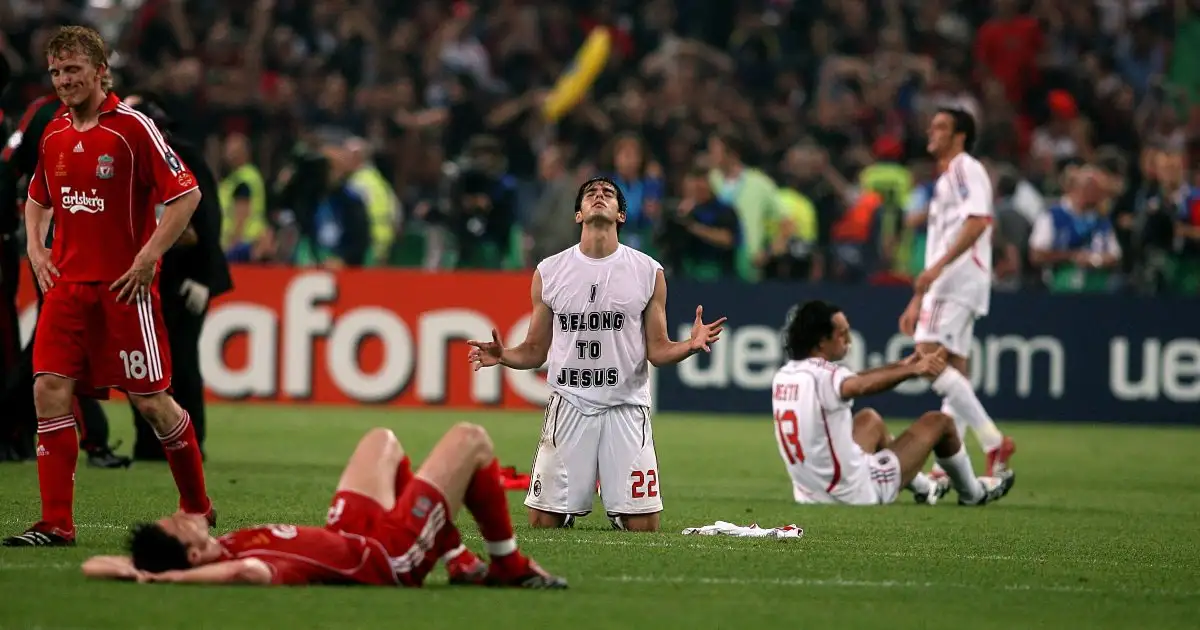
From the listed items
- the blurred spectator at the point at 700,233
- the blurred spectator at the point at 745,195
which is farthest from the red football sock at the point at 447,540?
the blurred spectator at the point at 745,195

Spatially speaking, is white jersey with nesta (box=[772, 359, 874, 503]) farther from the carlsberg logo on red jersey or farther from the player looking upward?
the carlsberg logo on red jersey

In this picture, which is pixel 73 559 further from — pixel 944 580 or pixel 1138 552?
pixel 1138 552

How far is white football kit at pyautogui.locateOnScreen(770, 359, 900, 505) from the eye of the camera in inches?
443

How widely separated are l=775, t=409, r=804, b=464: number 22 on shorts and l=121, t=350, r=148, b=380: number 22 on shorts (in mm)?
4269

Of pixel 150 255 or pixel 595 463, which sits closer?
pixel 150 255

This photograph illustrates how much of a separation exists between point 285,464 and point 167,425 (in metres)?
4.99

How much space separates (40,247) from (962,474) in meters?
5.97

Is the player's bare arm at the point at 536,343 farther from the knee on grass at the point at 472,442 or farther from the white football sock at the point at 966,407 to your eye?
the white football sock at the point at 966,407

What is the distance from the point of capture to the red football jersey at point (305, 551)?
676 cm

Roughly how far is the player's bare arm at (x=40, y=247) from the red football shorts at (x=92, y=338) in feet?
0.20

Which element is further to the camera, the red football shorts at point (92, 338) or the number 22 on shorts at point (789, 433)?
the number 22 on shorts at point (789, 433)

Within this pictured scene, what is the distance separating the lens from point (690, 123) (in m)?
22.5

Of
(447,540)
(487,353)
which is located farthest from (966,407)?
(447,540)

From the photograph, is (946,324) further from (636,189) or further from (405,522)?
(405,522)
